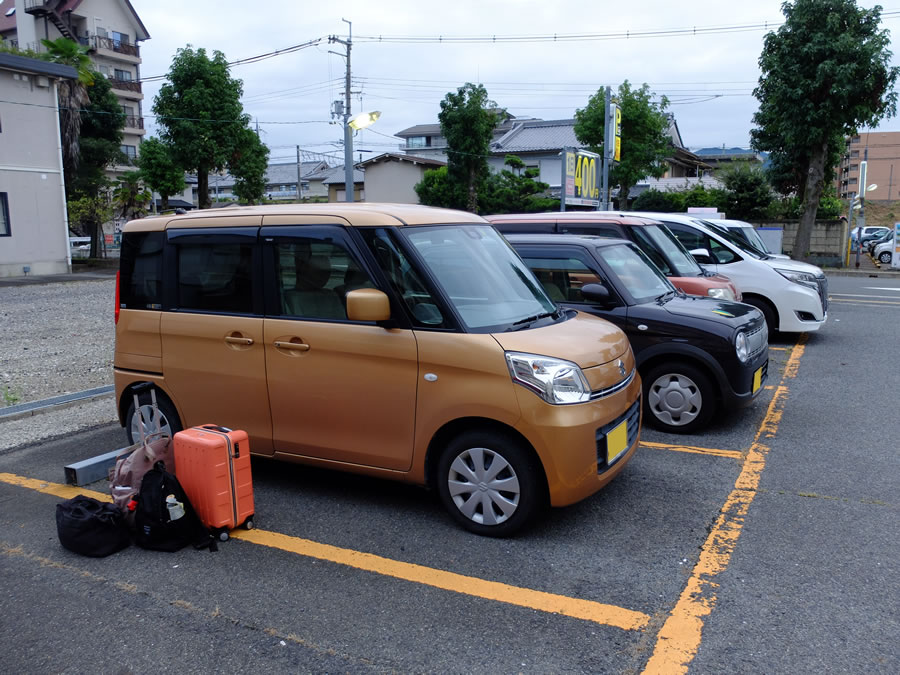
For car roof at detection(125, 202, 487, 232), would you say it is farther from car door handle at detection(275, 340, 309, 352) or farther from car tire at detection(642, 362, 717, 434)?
car tire at detection(642, 362, 717, 434)

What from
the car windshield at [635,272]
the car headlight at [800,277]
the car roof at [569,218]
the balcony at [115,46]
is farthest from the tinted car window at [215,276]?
the balcony at [115,46]

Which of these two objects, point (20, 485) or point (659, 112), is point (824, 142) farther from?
point (20, 485)

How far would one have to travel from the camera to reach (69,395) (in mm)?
6852

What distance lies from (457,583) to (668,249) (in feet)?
19.5

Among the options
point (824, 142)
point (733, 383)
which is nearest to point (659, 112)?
point (824, 142)

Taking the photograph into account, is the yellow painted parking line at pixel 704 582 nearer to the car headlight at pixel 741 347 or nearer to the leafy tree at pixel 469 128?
the car headlight at pixel 741 347

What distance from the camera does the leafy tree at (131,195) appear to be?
30.3 m

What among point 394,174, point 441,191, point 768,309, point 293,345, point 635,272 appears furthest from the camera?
point 394,174

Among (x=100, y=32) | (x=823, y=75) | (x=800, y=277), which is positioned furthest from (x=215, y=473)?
(x=100, y=32)

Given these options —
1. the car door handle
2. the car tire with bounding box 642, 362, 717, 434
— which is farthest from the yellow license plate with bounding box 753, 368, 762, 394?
the car door handle

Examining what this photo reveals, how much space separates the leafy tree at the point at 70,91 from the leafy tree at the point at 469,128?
50.9 ft

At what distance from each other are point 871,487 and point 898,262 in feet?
80.8

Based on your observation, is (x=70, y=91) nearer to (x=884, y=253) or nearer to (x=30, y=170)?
(x=30, y=170)

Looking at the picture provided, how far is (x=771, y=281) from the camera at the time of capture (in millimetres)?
9688
